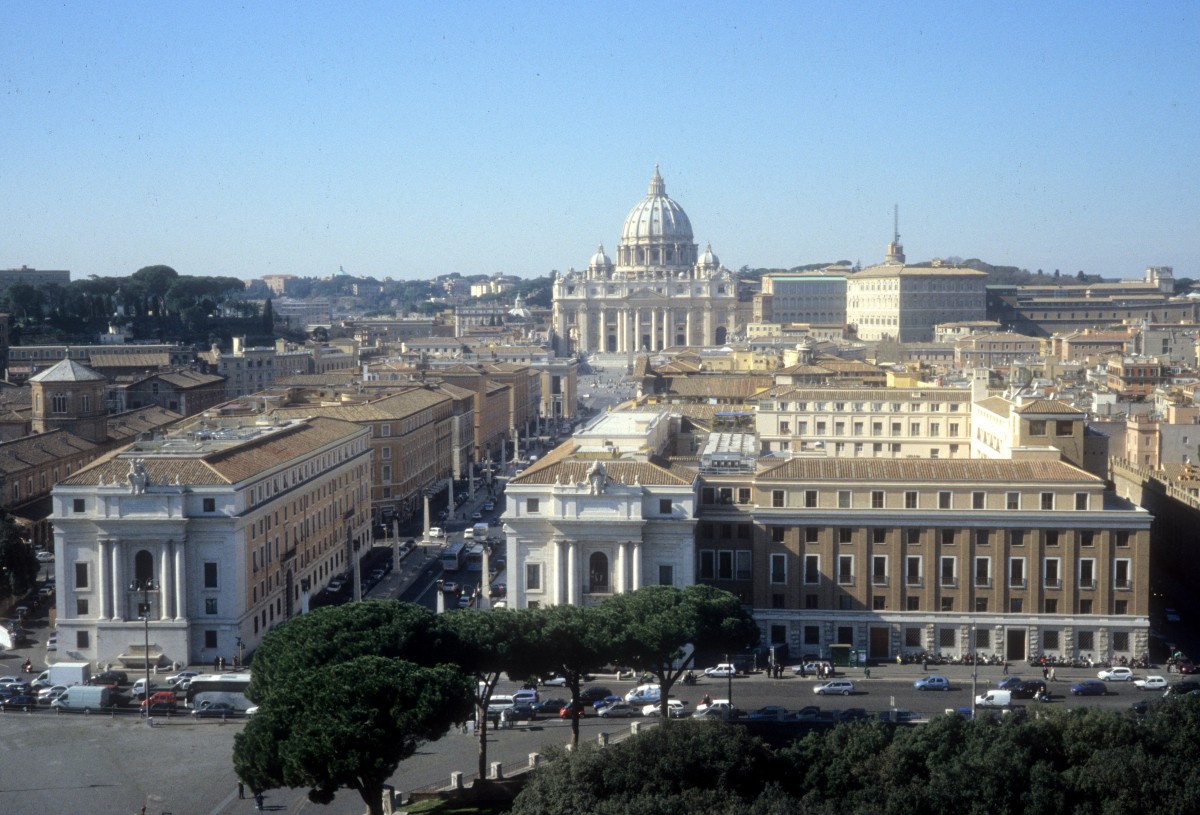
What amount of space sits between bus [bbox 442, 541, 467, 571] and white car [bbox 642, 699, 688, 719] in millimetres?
14609

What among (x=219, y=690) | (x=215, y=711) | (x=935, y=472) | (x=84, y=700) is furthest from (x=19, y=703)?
(x=935, y=472)

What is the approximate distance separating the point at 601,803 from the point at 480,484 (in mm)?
41993

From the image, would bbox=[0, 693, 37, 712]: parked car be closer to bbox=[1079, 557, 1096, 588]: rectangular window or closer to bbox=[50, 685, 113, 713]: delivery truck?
bbox=[50, 685, 113, 713]: delivery truck

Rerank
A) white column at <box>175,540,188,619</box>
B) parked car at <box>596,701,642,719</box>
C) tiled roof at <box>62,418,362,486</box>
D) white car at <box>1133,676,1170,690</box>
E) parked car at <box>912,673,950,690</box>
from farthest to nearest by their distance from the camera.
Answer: tiled roof at <box>62,418,362,486</box> < white column at <box>175,540,188,619</box> < parked car at <box>912,673,950,690</box> < white car at <box>1133,676,1170,690</box> < parked car at <box>596,701,642,719</box>

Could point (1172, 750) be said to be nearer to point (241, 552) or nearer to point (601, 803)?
point (601, 803)

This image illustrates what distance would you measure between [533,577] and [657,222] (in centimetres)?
13016

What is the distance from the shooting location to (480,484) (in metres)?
61.0

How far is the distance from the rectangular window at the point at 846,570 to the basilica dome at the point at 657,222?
12888 centimetres

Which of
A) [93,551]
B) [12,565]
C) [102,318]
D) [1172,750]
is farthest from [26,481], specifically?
[102,318]

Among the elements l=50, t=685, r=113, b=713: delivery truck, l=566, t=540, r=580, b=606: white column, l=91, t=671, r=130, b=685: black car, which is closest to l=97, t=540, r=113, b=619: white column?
l=91, t=671, r=130, b=685: black car

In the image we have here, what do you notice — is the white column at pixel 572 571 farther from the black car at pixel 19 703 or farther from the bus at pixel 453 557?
the bus at pixel 453 557

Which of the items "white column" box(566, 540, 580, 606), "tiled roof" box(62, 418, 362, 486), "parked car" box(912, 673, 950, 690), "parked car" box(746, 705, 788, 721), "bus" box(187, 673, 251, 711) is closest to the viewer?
"parked car" box(746, 705, 788, 721)

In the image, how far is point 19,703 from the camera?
29.9 meters

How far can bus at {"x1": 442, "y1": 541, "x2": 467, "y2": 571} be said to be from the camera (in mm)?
42656
